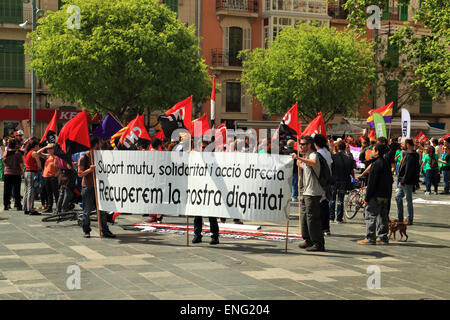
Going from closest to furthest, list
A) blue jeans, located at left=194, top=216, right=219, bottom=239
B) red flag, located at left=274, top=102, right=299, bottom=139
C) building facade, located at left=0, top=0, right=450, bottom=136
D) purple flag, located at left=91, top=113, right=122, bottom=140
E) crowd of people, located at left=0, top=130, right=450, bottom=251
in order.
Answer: crowd of people, located at left=0, top=130, right=450, bottom=251
blue jeans, located at left=194, top=216, right=219, bottom=239
red flag, located at left=274, top=102, right=299, bottom=139
purple flag, located at left=91, top=113, right=122, bottom=140
building facade, located at left=0, top=0, right=450, bottom=136

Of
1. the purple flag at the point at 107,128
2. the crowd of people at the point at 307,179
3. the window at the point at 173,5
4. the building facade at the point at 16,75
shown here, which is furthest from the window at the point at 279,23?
the purple flag at the point at 107,128

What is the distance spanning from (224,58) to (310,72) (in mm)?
8061

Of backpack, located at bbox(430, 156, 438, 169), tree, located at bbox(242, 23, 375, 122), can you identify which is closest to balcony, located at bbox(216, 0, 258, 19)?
tree, located at bbox(242, 23, 375, 122)

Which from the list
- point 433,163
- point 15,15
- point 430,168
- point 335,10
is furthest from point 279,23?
point 430,168

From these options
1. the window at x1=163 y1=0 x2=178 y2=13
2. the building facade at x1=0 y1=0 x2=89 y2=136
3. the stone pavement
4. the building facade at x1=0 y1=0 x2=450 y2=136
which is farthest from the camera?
the building facade at x1=0 y1=0 x2=450 y2=136

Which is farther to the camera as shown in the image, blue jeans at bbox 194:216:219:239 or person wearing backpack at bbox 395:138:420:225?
person wearing backpack at bbox 395:138:420:225

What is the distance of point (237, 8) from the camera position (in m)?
45.9

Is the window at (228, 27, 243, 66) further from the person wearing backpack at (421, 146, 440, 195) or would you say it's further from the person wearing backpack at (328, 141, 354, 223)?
the person wearing backpack at (328, 141, 354, 223)

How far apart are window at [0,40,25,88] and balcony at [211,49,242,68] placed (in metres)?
12.2

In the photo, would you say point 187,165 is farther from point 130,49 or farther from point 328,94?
point 328,94

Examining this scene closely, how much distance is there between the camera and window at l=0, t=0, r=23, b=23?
3944 cm
